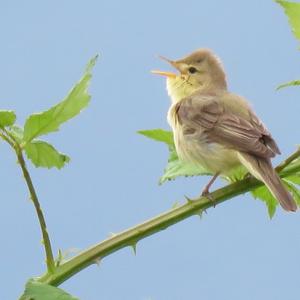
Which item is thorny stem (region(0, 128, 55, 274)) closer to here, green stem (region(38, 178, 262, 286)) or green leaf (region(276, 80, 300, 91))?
green stem (region(38, 178, 262, 286))

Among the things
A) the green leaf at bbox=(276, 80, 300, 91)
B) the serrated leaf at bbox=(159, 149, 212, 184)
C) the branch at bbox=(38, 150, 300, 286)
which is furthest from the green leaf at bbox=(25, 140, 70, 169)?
the green leaf at bbox=(276, 80, 300, 91)

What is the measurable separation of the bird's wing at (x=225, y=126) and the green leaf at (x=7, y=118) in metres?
1.35

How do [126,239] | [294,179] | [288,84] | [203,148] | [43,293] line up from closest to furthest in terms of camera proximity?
1. [43,293]
2. [126,239]
3. [288,84]
4. [294,179]
5. [203,148]

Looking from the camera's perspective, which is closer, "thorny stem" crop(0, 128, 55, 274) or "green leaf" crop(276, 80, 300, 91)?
"thorny stem" crop(0, 128, 55, 274)

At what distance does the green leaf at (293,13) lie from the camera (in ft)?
Answer: 4.59

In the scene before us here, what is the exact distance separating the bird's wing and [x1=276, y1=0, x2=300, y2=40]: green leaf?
1.00 meters

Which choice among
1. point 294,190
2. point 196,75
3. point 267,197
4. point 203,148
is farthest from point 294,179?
point 196,75

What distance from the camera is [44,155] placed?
1.27 m

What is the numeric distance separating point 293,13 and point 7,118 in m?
0.65

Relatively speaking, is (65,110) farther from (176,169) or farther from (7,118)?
(176,169)

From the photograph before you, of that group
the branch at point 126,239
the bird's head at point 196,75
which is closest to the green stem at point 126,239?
the branch at point 126,239

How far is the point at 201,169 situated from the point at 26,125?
682mm

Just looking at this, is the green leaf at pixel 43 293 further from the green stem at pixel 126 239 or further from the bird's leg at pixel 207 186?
the bird's leg at pixel 207 186

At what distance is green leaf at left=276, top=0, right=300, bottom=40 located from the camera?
1400mm
